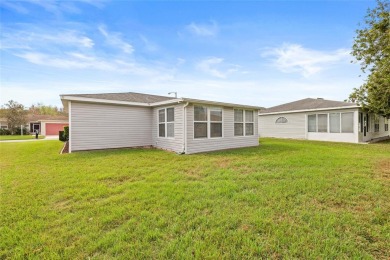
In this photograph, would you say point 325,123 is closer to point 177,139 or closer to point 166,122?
point 177,139

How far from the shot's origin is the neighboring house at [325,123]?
1398cm

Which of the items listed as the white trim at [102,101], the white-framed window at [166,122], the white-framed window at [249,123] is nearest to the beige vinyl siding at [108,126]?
the white trim at [102,101]

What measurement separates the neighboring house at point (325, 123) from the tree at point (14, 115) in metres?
33.9

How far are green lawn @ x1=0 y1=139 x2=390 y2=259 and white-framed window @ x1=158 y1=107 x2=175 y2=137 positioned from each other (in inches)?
180

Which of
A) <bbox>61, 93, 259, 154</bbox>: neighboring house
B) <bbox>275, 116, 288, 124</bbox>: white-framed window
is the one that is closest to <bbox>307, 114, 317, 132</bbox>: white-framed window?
<bbox>275, 116, 288, 124</bbox>: white-framed window

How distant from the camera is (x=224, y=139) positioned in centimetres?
1028

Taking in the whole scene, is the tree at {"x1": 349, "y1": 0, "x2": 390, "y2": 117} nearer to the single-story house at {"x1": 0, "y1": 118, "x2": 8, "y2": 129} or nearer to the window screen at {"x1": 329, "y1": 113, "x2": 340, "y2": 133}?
the window screen at {"x1": 329, "y1": 113, "x2": 340, "y2": 133}

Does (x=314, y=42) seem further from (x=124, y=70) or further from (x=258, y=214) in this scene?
(x=124, y=70)

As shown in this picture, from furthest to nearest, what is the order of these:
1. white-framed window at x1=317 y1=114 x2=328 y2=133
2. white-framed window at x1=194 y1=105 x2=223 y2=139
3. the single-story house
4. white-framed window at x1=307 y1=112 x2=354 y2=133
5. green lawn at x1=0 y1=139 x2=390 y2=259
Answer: the single-story house, white-framed window at x1=317 y1=114 x2=328 y2=133, white-framed window at x1=307 y1=112 x2=354 y2=133, white-framed window at x1=194 y1=105 x2=223 y2=139, green lawn at x1=0 y1=139 x2=390 y2=259

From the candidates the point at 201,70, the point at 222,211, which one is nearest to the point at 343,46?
the point at 201,70

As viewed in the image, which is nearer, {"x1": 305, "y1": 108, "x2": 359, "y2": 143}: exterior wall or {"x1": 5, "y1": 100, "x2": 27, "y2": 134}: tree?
{"x1": 305, "y1": 108, "x2": 359, "y2": 143}: exterior wall

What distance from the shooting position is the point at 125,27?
32.8ft

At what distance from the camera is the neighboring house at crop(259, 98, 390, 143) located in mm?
13984

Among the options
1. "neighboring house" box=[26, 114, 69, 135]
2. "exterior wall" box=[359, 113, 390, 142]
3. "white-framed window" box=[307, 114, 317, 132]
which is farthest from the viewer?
"neighboring house" box=[26, 114, 69, 135]
